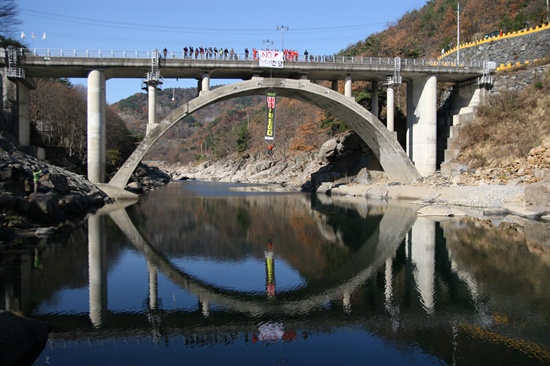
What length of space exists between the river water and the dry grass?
13394 mm

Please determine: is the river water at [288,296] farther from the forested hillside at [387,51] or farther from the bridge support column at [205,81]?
the forested hillside at [387,51]

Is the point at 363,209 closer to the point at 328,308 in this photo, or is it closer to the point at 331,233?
the point at 331,233

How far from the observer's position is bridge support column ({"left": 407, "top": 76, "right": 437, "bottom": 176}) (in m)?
36.2

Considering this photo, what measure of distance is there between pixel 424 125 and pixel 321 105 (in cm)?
835

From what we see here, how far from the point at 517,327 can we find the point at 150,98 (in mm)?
27933

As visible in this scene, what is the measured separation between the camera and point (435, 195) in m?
30.8

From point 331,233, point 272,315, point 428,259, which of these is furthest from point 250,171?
point 272,315

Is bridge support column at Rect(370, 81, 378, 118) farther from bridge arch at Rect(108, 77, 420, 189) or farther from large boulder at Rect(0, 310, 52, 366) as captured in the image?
large boulder at Rect(0, 310, 52, 366)

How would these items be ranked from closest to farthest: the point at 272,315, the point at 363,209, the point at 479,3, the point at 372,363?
the point at 372,363 < the point at 272,315 < the point at 363,209 < the point at 479,3

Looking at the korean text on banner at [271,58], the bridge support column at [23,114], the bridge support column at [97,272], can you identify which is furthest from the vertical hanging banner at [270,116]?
the bridge support column at [23,114]

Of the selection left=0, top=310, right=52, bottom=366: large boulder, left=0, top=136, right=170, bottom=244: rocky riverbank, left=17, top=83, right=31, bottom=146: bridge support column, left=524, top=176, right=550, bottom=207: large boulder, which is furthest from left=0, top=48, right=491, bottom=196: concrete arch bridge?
left=0, top=310, right=52, bottom=366: large boulder

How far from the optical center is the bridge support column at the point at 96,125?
31469 millimetres

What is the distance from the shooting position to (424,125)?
36438 millimetres

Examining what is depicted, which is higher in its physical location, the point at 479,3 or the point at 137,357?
the point at 479,3
